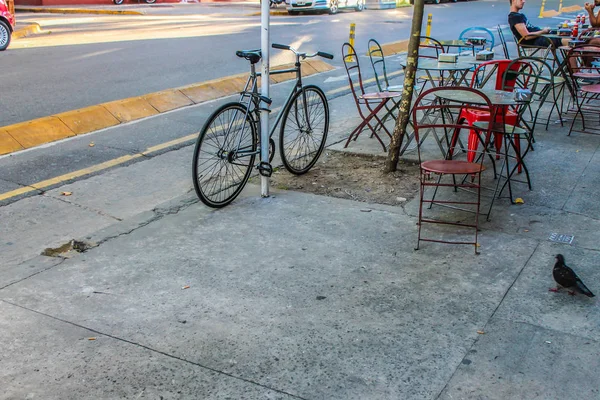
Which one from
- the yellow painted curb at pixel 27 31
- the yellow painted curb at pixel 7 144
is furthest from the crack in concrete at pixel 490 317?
the yellow painted curb at pixel 27 31

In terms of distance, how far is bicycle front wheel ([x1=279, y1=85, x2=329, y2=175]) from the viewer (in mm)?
6078

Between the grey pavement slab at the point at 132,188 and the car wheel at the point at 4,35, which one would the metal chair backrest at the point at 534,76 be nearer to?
the grey pavement slab at the point at 132,188

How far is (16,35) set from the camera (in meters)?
16.1

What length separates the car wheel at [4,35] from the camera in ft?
43.6

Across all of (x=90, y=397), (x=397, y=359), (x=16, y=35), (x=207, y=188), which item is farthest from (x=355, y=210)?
(x=16, y=35)

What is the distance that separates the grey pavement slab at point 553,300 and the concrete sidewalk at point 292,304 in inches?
0.5

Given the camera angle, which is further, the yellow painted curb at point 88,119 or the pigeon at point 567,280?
the yellow painted curb at point 88,119

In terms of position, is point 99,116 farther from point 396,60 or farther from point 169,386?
point 396,60

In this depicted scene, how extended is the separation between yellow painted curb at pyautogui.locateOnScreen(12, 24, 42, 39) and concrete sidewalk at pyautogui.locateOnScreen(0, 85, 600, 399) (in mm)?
12251

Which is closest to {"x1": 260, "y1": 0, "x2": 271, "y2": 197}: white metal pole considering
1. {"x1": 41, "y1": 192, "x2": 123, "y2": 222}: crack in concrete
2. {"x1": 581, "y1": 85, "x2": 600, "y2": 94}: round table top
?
{"x1": 41, "y1": 192, "x2": 123, "y2": 222}: crack in concrete

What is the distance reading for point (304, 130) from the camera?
6211 mm

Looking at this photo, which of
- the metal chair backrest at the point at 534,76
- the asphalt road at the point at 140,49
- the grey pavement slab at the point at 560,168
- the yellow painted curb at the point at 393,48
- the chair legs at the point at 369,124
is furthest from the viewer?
the yellow painted curb at the point at 393,48

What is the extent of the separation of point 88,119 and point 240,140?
3.33 m

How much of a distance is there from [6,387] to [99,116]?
5505 millimetres
